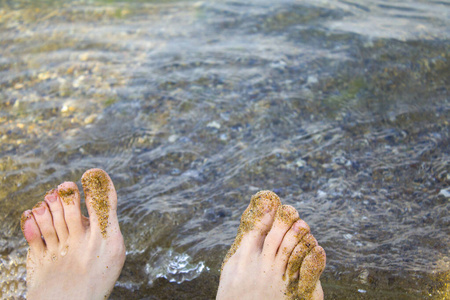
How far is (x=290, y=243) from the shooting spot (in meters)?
2.01

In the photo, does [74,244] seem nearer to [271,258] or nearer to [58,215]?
[58,215]

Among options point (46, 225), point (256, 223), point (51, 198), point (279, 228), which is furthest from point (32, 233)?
point (279, 228)

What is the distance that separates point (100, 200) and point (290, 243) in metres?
1.03

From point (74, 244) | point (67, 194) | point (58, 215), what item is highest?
point (67, 194)

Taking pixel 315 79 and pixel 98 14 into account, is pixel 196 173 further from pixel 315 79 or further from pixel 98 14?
pixel 98 14

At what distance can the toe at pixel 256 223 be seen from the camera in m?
2.06

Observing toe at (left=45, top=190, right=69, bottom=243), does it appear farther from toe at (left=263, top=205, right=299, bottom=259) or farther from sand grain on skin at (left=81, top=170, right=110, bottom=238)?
toe at (left=263, top=205, right=299, bottom=259)

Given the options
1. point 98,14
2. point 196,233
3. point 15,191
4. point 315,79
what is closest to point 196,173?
point 196,233

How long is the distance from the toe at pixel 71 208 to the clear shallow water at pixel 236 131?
1.03 feet

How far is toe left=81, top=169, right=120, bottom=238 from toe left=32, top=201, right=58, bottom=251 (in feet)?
0.77

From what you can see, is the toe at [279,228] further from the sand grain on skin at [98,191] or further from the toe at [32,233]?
the toe at [32,233]

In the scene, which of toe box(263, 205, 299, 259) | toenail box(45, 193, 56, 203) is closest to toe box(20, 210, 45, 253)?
toenail box(45, 193, 56, 203)

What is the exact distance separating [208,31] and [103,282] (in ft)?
10.9

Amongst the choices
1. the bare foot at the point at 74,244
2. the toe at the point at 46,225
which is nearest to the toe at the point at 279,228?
the bare foot at the point at 74,244
